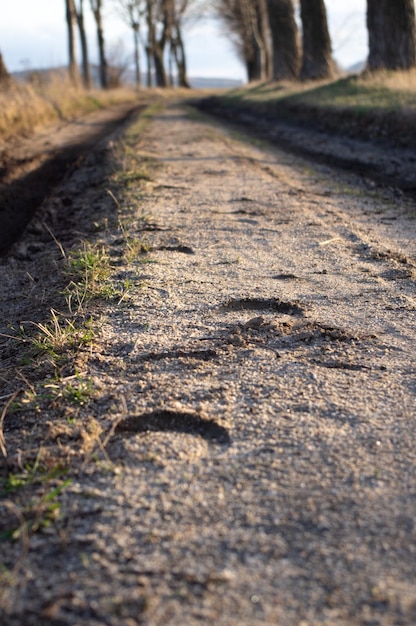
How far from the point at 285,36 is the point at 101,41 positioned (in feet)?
46.8

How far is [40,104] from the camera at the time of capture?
1359 centimetres

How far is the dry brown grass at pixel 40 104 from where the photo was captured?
11.4 metres

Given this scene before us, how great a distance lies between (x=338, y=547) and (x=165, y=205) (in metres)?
3.86

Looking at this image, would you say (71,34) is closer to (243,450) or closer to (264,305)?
(264,305)

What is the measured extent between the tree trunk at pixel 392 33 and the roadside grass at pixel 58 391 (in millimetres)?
10095

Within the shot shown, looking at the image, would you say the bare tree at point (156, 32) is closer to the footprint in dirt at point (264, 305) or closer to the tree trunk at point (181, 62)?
the tree trunk at point (181, 62)

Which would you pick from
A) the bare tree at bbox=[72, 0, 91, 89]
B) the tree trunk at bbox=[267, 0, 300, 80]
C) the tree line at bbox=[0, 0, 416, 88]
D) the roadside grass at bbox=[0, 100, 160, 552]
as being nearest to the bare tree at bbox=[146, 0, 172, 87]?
the tree line at bbox=[0, 0, 416, 88]

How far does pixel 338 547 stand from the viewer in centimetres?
139

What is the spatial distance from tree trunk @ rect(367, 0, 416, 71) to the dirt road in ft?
31.4

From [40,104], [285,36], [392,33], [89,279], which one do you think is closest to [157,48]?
[285,36]

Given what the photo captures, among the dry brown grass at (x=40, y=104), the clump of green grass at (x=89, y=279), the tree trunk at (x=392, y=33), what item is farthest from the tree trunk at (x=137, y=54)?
the clump of green grass at (x=89, y=279)

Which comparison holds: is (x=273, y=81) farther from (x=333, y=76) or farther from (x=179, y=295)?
(x=179, y=295)

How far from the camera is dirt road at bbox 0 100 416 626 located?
128cm

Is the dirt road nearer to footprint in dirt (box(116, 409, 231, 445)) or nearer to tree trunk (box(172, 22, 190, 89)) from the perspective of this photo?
footprint in dirt (box(116, 409, 231, 445))
